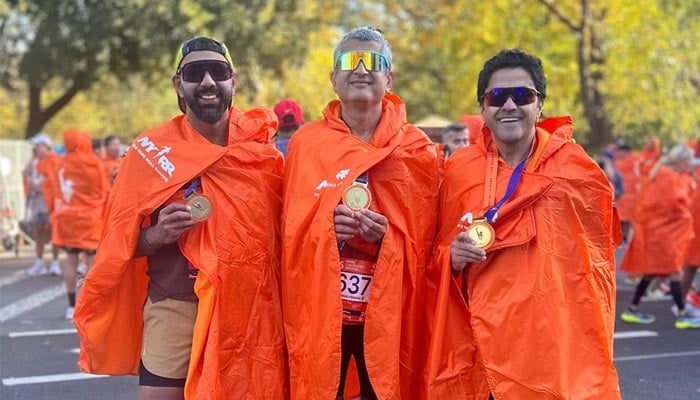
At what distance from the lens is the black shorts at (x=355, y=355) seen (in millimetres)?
3066

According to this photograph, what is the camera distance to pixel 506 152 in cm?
307

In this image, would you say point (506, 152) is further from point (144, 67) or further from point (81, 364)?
point (144, 67)

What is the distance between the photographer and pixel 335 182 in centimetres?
296

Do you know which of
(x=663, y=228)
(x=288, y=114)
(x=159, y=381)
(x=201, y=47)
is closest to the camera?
(x=159, y=381)

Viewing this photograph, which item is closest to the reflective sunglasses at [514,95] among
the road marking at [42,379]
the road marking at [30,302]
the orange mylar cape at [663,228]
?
the road marking at [42,379]

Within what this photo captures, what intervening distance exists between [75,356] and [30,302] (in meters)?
3.03

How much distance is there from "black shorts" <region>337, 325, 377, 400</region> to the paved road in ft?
10.6

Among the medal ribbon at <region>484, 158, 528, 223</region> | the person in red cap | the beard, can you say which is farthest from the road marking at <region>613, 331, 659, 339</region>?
the beard

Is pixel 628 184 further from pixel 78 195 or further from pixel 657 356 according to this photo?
pixel 78 195

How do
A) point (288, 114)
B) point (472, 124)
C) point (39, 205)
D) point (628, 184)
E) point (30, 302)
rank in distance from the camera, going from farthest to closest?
point (628, 184) → point (39, 205) → point (30, 302) → point (472, 124) → point (288, 114)

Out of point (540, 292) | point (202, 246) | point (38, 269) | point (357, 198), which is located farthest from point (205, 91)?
point (38, 269)

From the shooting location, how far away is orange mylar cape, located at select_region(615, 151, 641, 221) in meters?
12.9

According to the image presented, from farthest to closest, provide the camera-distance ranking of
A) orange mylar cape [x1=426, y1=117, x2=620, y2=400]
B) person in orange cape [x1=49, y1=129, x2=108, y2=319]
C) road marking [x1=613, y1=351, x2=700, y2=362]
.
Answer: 1. person in orange cape [x1=49, y1=129, x2=108, y2=319]
2. road marking [x1=613, y1=351, x2=700, y2=362]
3. orange mylar cape [x1=426, y1=117, x2=620, y2=400]

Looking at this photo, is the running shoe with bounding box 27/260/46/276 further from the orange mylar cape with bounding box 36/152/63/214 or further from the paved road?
the paved road
